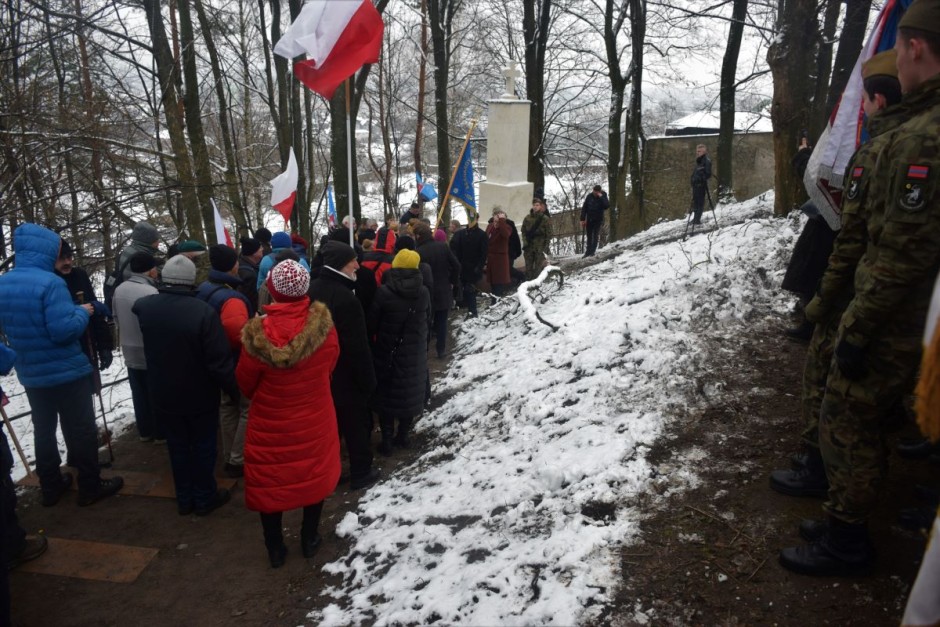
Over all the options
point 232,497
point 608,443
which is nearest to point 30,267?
point 232,497

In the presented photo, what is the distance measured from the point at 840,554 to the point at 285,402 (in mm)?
3060

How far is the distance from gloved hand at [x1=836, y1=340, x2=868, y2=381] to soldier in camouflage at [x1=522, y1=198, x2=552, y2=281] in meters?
8.87

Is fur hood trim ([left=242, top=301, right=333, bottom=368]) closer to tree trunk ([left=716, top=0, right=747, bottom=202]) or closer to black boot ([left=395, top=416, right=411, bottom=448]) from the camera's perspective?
black boot ([left=395, top=416, right=411, bottom=448])

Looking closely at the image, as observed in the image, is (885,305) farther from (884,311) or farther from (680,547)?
(680,547)

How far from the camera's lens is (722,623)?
2.46 metres

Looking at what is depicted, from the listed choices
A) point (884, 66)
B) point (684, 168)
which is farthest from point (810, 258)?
point (684, 168)

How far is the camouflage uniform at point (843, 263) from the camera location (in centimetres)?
256

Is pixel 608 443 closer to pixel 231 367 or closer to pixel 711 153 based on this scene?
pixel 231 367

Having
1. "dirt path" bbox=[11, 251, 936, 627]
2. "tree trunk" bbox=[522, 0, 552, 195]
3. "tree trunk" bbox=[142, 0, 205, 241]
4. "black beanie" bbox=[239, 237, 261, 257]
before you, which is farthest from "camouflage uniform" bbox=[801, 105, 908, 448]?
"tree trunk" bbox=[522, 0, 552, 195]

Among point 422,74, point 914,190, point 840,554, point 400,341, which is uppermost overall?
point 422,74

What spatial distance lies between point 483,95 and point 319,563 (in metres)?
27.4

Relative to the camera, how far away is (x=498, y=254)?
10.3 m

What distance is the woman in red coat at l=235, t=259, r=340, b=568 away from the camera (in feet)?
11.3

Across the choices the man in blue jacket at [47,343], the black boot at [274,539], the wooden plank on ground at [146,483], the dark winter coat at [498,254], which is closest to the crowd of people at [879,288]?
the black boot at [274,539]
